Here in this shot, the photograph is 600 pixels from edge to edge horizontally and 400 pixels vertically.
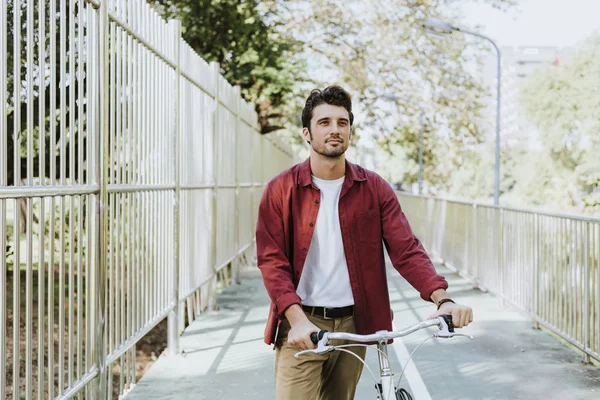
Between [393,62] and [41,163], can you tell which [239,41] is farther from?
[41,163]

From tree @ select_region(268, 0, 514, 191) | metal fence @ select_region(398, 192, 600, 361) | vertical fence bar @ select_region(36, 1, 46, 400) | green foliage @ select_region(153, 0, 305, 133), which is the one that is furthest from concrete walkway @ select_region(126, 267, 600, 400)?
tree @ select_region(268, 0, 514, 191)

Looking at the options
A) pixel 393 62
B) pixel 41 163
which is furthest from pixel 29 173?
pixel 393 62

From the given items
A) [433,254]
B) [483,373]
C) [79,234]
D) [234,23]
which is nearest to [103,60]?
[79,234]

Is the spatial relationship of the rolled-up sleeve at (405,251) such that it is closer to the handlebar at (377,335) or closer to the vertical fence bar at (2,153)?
the handlebar at (377,335)

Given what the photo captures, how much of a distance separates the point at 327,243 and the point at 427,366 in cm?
406

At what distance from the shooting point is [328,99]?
11.5 ft

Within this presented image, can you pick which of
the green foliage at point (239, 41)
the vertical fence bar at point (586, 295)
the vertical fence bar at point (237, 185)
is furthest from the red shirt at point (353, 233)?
the green foliage at point (239, 41)

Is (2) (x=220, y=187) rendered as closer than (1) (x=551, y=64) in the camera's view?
Yes

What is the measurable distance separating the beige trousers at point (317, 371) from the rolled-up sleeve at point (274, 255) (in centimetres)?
24

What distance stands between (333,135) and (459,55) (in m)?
21.1

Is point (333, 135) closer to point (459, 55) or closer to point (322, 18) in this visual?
point (322, 18)

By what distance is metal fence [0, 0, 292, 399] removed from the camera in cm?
388

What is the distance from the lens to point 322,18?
20484mm

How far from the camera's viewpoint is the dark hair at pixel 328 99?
3.51 meters
